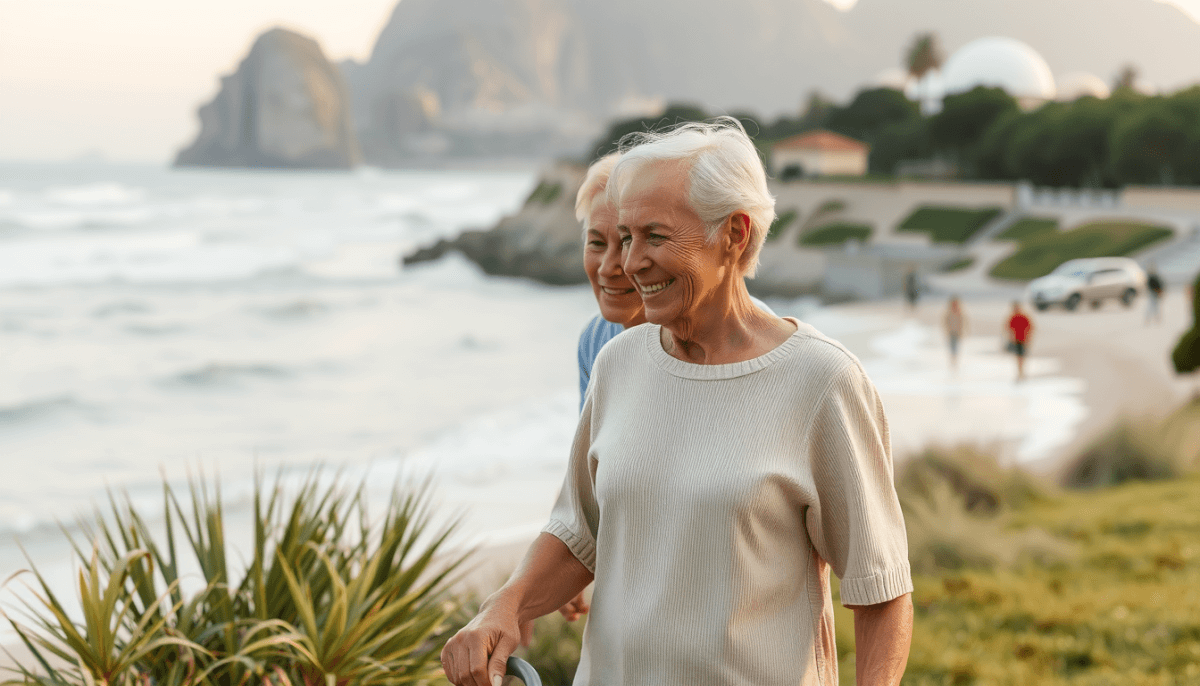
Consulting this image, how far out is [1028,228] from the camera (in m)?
44.4

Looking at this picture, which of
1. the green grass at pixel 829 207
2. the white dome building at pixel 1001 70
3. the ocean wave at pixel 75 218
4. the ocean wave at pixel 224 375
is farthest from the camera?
the ocean wave at pixel 75 218

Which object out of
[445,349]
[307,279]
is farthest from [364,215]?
[445,349]

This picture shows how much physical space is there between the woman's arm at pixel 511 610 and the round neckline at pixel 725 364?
42 centimetres

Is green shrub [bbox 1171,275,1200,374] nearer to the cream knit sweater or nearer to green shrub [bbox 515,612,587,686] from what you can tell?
green shrub [bbox 515,612,587,686]

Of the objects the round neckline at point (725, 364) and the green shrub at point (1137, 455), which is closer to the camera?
the round neckline at point (725, 364)

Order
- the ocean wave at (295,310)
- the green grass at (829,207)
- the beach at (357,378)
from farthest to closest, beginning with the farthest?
the green grass at (829,207) < the ocean wave at (295,310) < the beach at (357,378)

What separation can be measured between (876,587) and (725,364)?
1.41 ft

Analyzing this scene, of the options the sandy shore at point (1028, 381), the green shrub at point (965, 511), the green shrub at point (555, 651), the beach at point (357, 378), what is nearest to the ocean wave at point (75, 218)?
the beach at point (357, 378)

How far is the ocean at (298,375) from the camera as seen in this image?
15.4 metres

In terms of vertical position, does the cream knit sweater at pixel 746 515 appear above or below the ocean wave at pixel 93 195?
above

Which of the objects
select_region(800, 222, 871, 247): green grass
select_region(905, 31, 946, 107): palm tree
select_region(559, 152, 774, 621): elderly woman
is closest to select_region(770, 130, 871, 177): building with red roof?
select_region(800, 222, 871, 247): green grass

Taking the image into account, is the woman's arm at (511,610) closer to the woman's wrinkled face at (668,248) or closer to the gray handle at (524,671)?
the gray handle at (524,671)

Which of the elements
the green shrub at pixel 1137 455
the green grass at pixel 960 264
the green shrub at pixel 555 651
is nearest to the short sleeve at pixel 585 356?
the green shrub at pixel 555 651

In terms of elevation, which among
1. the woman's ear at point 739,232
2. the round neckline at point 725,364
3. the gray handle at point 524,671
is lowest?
the gray handle at point 524,671
